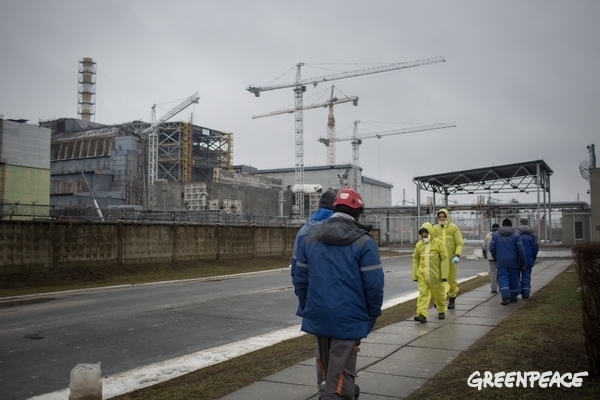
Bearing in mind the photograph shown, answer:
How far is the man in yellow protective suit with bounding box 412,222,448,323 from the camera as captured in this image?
10.0 meters

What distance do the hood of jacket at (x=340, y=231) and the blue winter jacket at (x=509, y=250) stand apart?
27.8 feet

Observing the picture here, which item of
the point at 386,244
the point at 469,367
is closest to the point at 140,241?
the point at 469,367

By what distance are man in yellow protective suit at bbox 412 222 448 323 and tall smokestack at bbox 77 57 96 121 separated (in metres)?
97.1

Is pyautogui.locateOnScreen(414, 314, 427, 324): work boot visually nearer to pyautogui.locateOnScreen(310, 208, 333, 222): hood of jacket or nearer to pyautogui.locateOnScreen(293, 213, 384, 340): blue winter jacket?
pyautogui.locateOnScreen(310, 208, 333, 222): hood of jacket

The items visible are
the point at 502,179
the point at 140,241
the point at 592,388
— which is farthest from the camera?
the point at 502,179

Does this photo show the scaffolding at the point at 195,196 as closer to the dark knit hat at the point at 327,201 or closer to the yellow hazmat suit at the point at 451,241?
the yellow hazmat suit at the point at 451,241

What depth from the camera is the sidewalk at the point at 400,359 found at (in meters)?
5.84

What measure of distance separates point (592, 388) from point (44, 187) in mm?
52895

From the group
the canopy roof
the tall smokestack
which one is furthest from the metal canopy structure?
the tall smokestack

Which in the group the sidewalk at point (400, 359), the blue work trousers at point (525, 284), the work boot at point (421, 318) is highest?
the blue work trousers at point (525, 284)

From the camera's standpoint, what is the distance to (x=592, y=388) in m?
5.01

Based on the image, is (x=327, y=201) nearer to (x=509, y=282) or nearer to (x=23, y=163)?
(x=509, y=282)

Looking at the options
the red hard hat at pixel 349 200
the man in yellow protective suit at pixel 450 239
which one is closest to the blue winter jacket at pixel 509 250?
the man in yellow protective suit at pixel 450 239

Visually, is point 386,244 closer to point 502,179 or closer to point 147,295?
point 502,179
